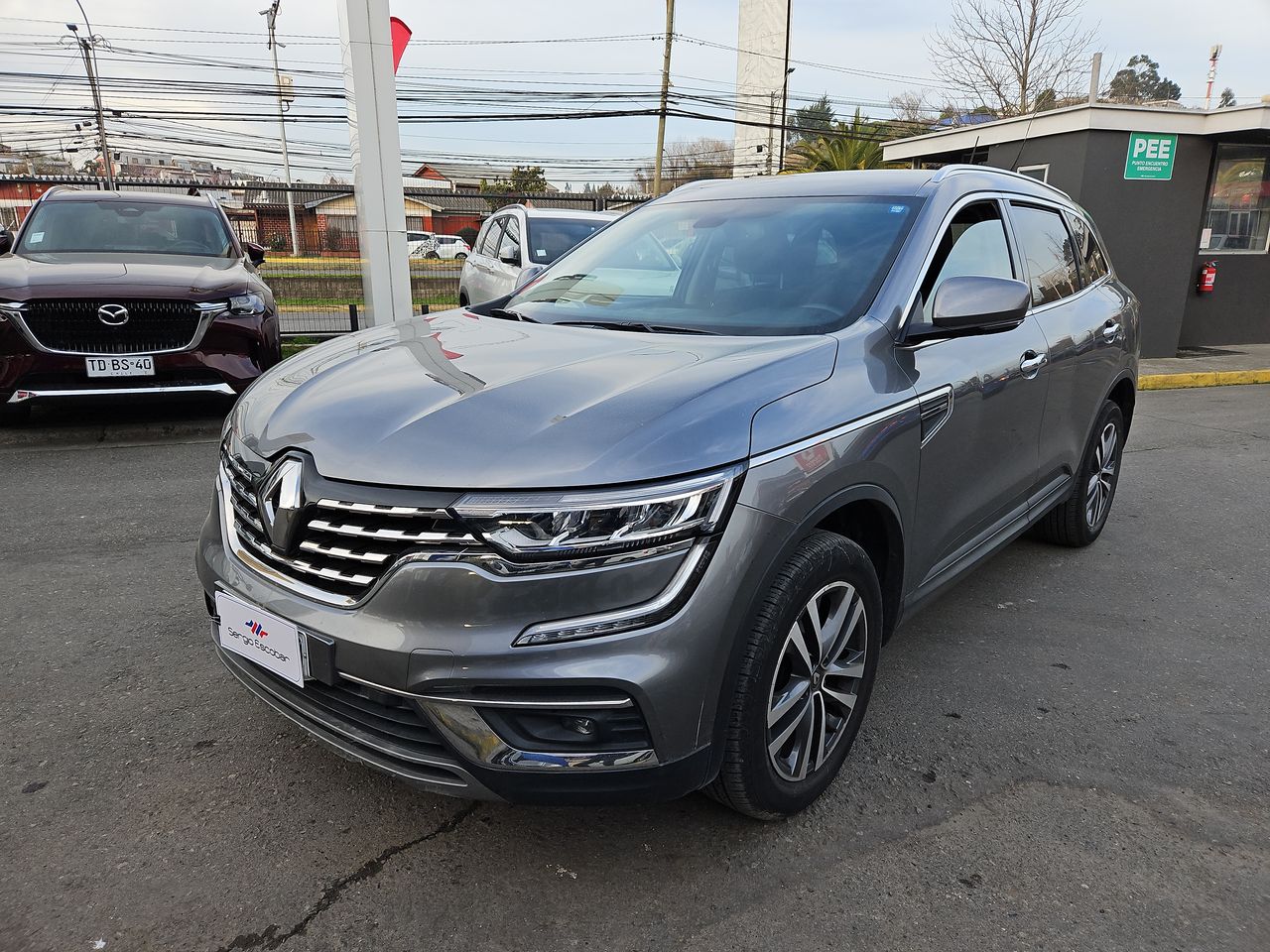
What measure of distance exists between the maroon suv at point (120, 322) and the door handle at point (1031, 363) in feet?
16.9

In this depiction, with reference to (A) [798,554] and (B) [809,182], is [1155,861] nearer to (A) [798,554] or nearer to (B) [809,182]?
(A) [798,554]

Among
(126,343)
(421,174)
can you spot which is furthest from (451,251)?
(421,174)

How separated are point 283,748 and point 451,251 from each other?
15.4 metres

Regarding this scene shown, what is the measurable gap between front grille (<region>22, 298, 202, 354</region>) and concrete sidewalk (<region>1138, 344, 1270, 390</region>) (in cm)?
1001

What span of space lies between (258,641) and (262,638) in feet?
0.09

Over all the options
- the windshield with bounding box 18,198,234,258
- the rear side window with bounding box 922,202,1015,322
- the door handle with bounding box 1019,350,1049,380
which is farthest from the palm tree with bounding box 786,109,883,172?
the door handle with bounding box 1019,350,1049,380

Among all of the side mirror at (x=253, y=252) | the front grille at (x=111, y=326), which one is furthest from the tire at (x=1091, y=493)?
the side mirror at (x=253, y=252)

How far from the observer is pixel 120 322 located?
5.95 m

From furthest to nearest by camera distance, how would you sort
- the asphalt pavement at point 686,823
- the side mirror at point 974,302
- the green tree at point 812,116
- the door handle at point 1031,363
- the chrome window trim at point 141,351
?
the green tree at point 812,116
the chrome window trim at point 141,351
the door handle at point 1031,363
the side mirror at point 974,302
the asphalt pavement at point 686,823

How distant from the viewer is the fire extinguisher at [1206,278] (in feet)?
43.6

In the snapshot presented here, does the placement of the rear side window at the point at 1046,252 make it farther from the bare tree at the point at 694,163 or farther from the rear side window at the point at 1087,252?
the bare tree at the point at 694,163

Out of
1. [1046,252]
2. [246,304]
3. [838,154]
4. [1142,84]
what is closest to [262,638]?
[1046,252]

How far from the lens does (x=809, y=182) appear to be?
3424 millimetres

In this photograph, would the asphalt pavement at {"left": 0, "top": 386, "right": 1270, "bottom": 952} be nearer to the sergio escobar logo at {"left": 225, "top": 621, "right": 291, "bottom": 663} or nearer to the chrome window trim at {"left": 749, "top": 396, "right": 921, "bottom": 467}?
the sergio escobar logo at {"left": 225, "top": 621, "right": 291, "bottom": 663}
